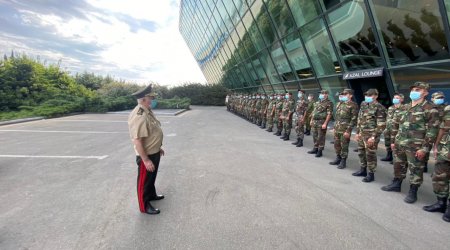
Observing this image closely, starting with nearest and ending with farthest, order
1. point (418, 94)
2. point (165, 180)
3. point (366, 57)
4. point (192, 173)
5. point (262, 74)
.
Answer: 1. point (418, 94)
2. point (165, 180)
3. point (192, 173)
4. point (366, 57)
5. point (262, 74)

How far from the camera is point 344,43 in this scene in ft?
32.5

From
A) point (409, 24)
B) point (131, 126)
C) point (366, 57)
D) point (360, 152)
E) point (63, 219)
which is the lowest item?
point (63, 219)

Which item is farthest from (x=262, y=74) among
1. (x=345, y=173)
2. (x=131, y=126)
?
(x=131, y=126)

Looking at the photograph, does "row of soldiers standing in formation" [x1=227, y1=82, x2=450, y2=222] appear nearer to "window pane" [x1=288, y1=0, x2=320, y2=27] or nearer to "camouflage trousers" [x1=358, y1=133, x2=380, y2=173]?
"camouflage trousers" [x1=358, y1=133, x2=380, y2=173]

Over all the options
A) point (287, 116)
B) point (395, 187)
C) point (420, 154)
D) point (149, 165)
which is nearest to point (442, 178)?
point (420, 154)

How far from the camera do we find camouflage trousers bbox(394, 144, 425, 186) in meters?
3.99

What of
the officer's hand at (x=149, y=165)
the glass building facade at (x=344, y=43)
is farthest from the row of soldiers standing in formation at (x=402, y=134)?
the officer's hand at (x=149, y=165)

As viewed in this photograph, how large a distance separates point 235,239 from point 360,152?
3.62m

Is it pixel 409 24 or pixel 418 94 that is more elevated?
pixel 409 24

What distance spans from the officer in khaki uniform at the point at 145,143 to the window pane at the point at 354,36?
789 centimetres

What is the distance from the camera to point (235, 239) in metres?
2.88

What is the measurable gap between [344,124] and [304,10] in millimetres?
7684

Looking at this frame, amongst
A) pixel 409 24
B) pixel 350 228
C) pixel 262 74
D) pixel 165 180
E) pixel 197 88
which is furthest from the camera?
pixel 197 88

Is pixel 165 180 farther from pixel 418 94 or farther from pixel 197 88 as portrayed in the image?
pixel 197 88
